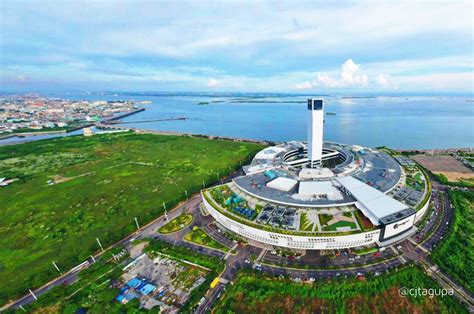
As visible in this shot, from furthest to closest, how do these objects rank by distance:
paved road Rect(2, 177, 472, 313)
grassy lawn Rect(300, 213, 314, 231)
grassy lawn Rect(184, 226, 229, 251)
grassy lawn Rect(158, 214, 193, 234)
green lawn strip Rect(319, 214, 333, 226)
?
grassy lawn Rect(158, 214, 193, 234) < grassy lawn Rect(184, 226, 229, 251) < green lawn strip Rect(319, 214, 333, 226) < grassy lawn Rect(300, 213, 314, 231) < paved road Rect(2, 177, 472, 313)

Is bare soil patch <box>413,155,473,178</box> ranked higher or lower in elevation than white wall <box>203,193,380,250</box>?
higher

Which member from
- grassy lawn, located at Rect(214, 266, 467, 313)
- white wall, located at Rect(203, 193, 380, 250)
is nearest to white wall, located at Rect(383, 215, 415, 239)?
white wall, located at Rect(203, 193, 380, 250)

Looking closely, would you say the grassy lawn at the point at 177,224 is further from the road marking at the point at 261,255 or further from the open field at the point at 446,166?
the open field at the point at 446,166

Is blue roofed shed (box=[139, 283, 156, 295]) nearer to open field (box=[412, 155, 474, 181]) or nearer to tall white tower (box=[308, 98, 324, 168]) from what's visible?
tall white tower (box=[308, 98, 324, 168])

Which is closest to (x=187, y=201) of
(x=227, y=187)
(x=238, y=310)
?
(x=227, y=187)

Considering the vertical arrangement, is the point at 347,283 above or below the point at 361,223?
below

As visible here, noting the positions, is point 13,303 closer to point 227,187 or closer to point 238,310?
point 238,310

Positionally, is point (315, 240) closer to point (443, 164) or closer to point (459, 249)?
point (459, 249)
